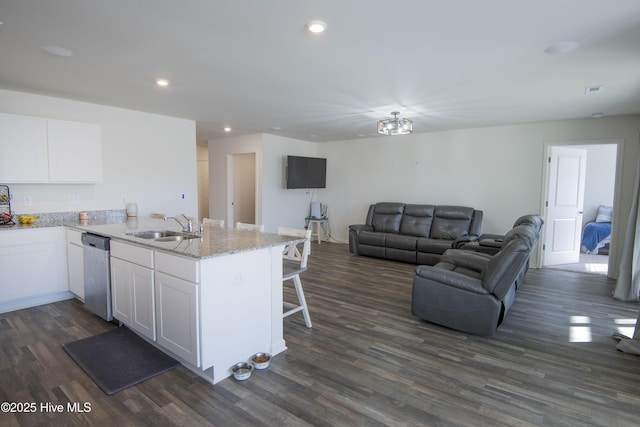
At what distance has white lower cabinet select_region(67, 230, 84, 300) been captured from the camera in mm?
3568

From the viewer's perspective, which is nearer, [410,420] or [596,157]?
[410,420]

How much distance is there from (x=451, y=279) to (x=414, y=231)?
123 inches

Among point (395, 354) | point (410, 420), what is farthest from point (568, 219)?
point (410, 420)

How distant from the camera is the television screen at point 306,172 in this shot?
715 centimetres

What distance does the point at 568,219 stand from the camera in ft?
18.8

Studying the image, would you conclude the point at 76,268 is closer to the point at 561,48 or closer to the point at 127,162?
the point at 127,162

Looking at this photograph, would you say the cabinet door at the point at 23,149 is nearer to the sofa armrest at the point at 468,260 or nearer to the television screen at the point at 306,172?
the television screen at the point at 306,172

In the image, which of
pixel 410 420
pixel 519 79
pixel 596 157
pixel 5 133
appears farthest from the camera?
pixel 596 157

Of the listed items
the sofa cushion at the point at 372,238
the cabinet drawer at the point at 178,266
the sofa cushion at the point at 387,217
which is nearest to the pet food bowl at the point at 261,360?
the cabinet drawer at the point at 178,266

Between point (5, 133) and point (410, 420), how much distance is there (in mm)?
4657

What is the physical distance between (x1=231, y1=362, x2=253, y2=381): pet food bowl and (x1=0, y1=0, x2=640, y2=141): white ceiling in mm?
2391

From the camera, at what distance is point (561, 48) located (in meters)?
2.49

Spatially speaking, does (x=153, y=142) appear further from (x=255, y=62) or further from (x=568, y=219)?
(x=568, y=219)

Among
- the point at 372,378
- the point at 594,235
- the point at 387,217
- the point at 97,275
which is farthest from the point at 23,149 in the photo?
the point at 594,235
